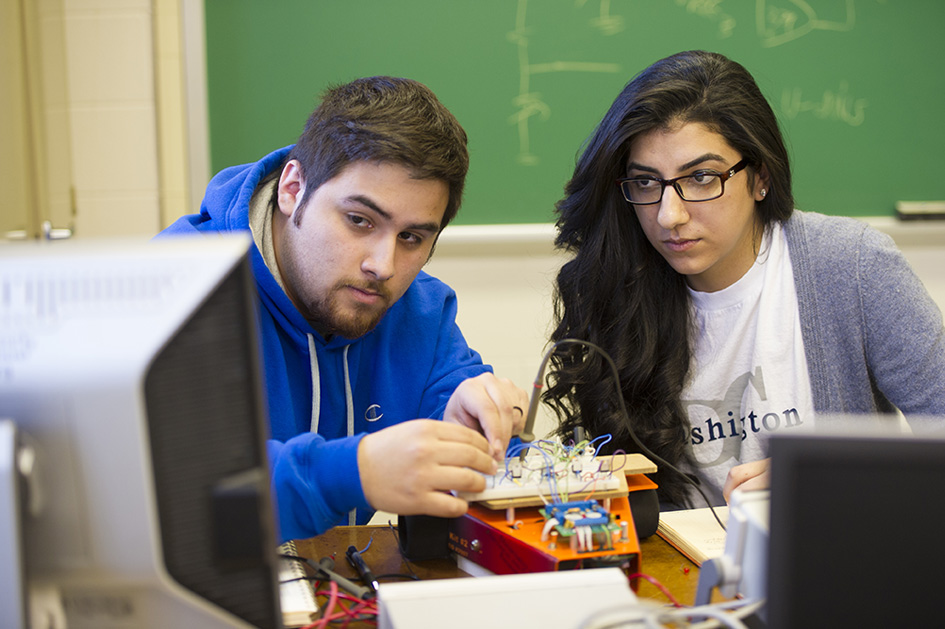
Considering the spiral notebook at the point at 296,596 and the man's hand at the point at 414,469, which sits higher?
the man's hand at the point at 414,469

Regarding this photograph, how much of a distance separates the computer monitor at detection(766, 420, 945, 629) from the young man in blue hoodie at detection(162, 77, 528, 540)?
0.57 metres

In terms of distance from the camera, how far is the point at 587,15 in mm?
2250

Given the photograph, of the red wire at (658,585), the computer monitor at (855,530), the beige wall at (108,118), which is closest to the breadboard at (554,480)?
the red wire at (658,585)

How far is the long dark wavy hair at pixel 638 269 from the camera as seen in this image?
1547 millimetres

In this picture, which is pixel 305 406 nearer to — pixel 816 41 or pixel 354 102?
pixel 354 102

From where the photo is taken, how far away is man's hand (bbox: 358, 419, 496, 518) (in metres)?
0.96

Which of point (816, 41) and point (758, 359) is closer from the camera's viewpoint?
point (758, 359)

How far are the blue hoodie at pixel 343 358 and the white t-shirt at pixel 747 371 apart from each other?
48 centimetres

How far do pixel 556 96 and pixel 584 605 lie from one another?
1.78m

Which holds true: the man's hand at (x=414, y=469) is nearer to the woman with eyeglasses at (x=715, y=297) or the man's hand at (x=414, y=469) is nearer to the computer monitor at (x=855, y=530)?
the computer monitor at (x=855, y=530)

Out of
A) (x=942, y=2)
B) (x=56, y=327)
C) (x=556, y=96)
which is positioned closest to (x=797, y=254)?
(x=556, y=96)

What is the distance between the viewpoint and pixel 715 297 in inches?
67.0

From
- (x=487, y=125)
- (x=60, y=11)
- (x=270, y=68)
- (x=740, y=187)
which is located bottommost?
(x=740, y=187)

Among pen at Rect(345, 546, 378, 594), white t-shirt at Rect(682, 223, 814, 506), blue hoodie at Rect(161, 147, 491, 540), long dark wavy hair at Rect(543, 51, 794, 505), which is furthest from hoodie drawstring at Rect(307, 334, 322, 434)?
white t-shirt at Rect(682, 223, 814, 506)
